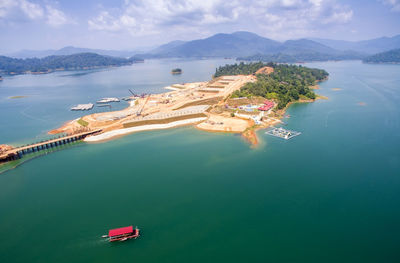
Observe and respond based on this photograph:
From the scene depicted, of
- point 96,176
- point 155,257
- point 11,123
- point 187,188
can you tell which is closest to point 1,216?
point 96,176

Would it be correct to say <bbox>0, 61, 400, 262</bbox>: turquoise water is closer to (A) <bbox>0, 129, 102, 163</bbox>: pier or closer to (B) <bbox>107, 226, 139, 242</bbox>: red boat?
(B) <bbox>107, 226, 139, 242</bbox>: red boat

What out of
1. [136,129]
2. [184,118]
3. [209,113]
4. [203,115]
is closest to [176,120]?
[184,118]

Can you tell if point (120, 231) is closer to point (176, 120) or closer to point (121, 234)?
point (121, 234)

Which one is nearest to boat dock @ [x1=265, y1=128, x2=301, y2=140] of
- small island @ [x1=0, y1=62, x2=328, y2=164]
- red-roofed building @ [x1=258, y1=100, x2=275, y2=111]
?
small island @ [x1=0, y1=62, x2=328, y2=164]

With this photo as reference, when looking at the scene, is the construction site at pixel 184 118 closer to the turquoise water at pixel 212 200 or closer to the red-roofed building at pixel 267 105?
the red-roofed building at pixel 267 105

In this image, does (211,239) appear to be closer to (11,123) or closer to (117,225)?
(117,225)

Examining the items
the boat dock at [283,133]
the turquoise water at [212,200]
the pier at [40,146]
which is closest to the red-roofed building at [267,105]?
the boat dock at [283,133]
